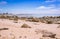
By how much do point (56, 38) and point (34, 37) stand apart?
1.39m

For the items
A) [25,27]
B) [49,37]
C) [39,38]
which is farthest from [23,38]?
[25,27]

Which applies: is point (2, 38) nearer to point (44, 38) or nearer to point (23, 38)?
point (23, 38)

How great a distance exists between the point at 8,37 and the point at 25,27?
447 cm

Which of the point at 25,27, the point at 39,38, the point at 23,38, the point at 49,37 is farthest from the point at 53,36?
the point at 25,27

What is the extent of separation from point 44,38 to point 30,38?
861mm

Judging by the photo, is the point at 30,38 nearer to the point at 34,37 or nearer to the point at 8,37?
the point at 34,37

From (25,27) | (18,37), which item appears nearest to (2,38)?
(18,37)

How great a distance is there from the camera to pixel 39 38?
32.8ft

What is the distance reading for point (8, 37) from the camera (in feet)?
31.3

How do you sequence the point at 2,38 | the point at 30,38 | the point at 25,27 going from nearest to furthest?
the point at 2,38, the point at 30,38, the point at 25,27

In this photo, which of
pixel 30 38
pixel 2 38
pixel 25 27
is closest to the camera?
pixel 2 38

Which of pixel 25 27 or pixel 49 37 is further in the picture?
pixel 25 27

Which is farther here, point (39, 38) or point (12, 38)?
point (39, 38)

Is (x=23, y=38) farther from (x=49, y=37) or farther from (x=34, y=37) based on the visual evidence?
(x=49, y=37)
